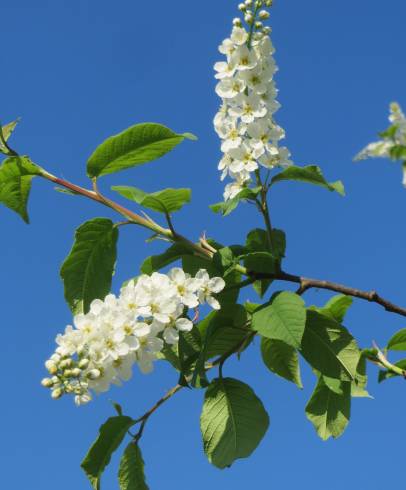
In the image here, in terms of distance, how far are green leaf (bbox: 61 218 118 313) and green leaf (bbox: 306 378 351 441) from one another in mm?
788

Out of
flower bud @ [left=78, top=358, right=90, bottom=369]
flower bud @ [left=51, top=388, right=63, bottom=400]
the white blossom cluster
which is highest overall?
flower bud @ [left=78, top=358, right=90, bottom=369]

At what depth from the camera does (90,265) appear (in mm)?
2576

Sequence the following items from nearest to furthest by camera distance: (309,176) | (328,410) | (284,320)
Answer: (284,320), (309,176), (328,410)

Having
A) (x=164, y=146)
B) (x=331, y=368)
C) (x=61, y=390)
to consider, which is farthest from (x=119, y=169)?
(x=331, y=368)

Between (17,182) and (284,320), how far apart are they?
3.30 feet

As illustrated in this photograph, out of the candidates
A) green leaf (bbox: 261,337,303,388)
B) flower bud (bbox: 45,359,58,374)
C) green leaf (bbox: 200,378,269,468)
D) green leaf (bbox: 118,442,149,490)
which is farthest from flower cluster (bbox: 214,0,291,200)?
green leaf (bbox: 118,442,149,490)

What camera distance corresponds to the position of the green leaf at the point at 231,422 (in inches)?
95.9

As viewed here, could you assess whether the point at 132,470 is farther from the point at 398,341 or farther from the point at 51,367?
the point at 398,341

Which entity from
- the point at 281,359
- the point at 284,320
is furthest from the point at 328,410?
the point at 284,320

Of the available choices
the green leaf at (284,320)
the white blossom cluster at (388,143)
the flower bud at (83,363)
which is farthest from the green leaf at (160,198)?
the white blossom cluster at (388,143)

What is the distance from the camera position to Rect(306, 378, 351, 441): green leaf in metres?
2.61

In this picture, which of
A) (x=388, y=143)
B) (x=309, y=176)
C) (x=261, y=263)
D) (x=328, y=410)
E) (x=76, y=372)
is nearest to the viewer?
(x=388, y=143)

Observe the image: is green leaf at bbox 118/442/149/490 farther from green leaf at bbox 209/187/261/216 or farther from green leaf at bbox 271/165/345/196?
green leaf at bbox 271/165/345/196

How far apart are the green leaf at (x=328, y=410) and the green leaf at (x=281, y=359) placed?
92mm
